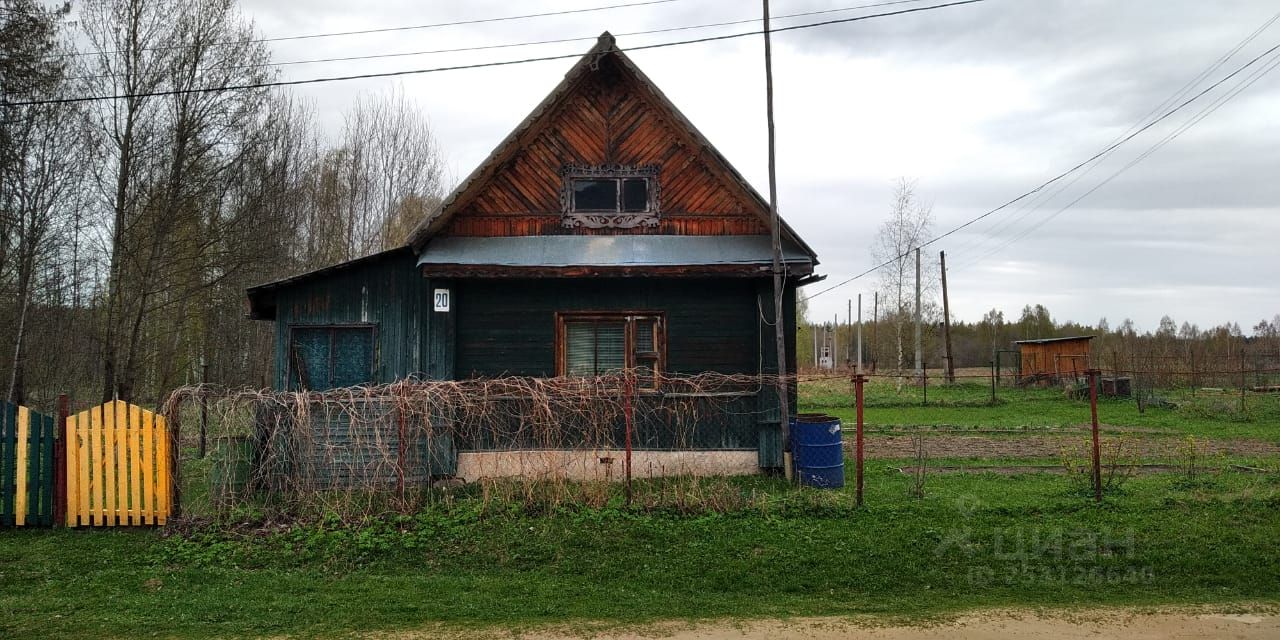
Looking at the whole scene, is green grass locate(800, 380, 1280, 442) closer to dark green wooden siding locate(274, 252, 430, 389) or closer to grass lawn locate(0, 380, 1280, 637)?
grass lawn locate(0, 380, 1280, 637)

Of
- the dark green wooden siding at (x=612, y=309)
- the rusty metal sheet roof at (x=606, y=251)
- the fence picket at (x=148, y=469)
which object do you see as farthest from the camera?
the dark green wooden siding at (x=612, y=309)

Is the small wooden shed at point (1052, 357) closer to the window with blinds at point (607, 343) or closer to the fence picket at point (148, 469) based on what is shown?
the window with blinds at point (607, 343)

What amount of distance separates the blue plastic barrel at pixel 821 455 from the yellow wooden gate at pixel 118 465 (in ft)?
27.2

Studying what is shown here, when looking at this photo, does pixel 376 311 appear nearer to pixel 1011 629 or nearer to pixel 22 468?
pixel 22 468

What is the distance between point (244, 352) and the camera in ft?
107

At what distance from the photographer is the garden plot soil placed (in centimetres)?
1486

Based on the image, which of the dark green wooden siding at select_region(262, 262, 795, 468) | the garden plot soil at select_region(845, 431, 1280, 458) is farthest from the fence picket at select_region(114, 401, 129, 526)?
the garden plot soil at select_region(845, 431, 1280, 458)

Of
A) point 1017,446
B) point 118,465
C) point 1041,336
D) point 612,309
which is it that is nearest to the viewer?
point 118,465

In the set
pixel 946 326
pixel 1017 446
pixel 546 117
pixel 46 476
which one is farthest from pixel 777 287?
pixel 946 326

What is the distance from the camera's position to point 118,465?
376 inches

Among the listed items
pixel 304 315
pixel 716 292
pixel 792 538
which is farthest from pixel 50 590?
pixel 716 292

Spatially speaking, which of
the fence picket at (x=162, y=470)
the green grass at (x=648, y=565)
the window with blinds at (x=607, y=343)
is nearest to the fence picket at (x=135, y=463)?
the fence picket at (x=162, y=470)

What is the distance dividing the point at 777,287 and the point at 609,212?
314 cm

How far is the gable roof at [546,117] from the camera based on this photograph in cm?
1260
